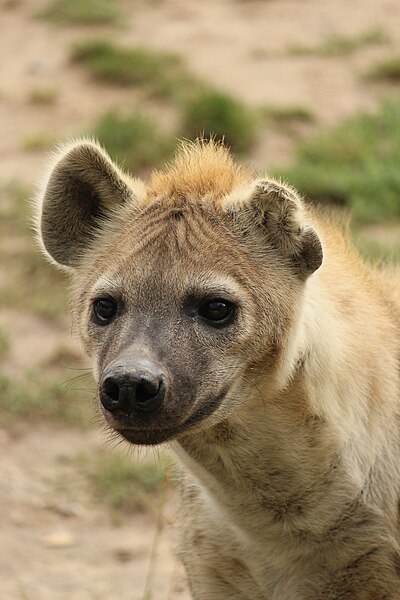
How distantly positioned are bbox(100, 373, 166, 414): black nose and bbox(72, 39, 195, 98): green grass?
544cm

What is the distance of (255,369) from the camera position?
9.36 ft

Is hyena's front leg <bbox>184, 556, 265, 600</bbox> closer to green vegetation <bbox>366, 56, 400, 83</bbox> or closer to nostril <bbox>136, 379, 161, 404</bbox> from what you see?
nostril <bbox>136, 379, 161, 404</bbox>

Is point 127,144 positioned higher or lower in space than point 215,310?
lower

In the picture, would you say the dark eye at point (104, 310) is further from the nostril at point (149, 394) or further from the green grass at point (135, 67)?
the green grass at point (135, 67)

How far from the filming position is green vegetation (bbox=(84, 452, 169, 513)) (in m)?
4.56

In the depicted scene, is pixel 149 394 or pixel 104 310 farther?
pixel 104 310

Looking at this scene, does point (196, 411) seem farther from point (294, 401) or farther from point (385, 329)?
point (385, 329)

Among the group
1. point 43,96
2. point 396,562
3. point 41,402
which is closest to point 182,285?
point 396,562

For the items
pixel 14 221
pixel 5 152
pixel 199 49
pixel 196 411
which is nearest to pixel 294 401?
pixel 196 411

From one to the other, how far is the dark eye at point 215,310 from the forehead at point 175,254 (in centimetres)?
3

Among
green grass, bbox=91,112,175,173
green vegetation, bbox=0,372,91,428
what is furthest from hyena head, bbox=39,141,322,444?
green grass, bbox=91,112,175,173

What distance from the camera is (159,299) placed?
273 centimetres

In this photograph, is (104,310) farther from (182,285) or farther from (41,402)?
(41,402)

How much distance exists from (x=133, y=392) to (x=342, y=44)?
6370 millimetres
